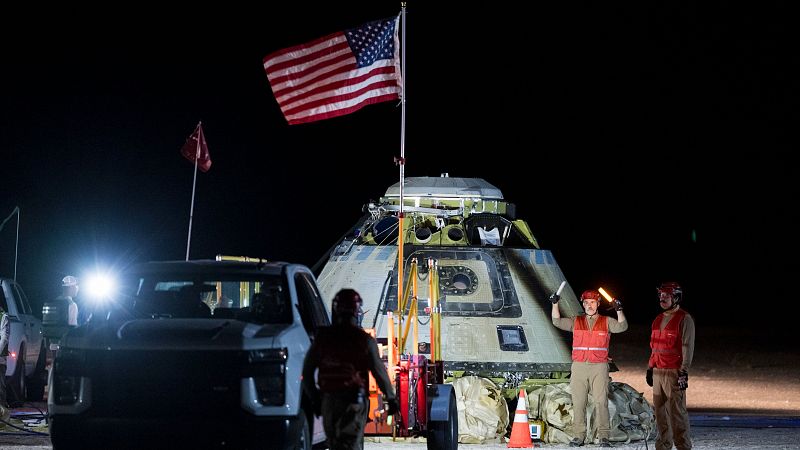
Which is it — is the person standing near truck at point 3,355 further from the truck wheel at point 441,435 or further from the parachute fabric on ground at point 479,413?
the truck wheel at point 441,435

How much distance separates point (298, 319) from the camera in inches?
414

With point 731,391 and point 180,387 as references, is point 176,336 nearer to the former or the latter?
point 180,387

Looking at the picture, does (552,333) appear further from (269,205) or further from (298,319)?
(269,205)

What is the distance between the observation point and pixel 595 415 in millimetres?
15359

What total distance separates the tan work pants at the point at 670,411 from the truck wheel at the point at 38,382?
978cm

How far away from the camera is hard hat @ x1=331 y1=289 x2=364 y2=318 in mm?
9344

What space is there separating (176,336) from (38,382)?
34.4 feet

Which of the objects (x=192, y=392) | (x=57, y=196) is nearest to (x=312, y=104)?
(x=192, y=392)

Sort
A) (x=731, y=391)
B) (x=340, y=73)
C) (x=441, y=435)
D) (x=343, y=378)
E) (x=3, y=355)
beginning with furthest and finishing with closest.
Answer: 1. (x=731, y=391)
2. (x=3, y=355)
3. (x=340, y=73)
4. (x=441, y=435)
5. (x=343, y=378)

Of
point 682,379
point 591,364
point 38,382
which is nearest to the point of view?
point 682,379

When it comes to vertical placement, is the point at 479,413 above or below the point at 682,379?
below

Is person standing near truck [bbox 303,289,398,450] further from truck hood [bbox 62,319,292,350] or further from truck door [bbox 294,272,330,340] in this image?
truck door [bbox 294,272,330,340]

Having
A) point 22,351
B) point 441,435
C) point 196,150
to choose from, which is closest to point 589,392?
point 441,435

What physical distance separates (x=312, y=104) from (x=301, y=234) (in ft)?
130
